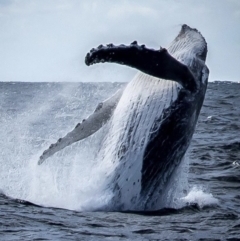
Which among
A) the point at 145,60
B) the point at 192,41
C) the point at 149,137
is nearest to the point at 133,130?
the point at 149,137

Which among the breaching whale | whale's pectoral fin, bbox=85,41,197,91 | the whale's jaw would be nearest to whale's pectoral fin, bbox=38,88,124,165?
the breaching whale

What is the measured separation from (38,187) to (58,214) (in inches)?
78.6

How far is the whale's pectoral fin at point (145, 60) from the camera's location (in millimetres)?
8109

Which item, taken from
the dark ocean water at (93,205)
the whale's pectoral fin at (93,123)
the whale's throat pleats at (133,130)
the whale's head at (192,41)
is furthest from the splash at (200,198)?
the whale's head at (192,41)

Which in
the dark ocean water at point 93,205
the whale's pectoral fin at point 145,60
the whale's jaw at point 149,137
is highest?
the whale's pectoral fin at point 145,60

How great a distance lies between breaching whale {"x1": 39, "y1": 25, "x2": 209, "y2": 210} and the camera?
884 centimetres

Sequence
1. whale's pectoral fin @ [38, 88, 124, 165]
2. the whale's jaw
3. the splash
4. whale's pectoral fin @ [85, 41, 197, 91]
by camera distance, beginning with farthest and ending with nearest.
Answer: whale's pectoral fin @ [38, 88, 124, 165] < the splash < the whale's jaw < whale's pectoral fin @ [85, 41, 197, 91]

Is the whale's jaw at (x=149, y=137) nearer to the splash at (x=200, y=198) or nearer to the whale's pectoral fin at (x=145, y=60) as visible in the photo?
the whale's pectoral fin at (x=145, y=60)

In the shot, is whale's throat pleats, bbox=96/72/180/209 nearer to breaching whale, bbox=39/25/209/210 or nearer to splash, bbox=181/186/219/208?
breaching whale, bbox=39/25/209/210

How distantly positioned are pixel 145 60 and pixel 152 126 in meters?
1.13

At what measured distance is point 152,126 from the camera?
29.9 feet

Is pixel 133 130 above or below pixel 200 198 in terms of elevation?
above

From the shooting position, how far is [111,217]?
802cm

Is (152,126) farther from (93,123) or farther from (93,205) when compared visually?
(93,205)
